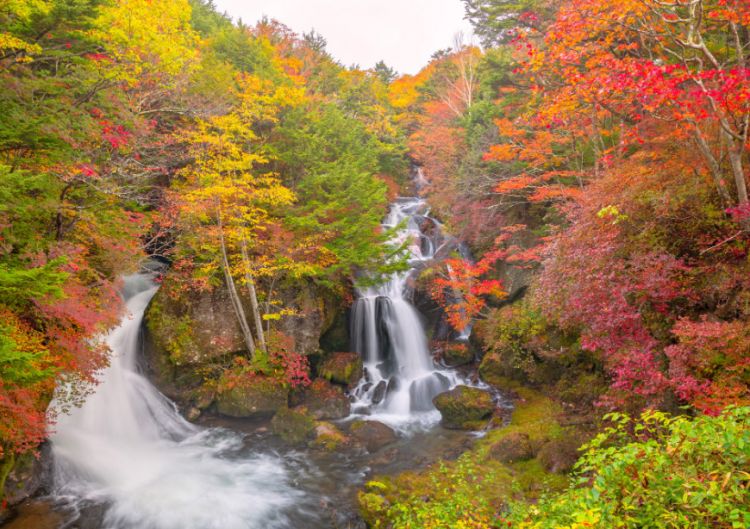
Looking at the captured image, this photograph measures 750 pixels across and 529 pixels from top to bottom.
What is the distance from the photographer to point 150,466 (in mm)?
10469

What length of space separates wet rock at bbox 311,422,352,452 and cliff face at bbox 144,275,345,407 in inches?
129

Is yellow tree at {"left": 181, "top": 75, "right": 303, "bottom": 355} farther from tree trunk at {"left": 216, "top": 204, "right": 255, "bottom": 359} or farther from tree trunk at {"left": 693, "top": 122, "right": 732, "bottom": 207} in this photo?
tree trunk at {"left": 693, "top": 122, "right": 732, "bottom": 207}

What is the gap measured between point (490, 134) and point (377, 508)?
16352mm

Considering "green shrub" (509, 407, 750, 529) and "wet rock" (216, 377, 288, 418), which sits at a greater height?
"green shrub" (509, 407, 750, 529)

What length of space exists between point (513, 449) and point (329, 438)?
556 centimetres

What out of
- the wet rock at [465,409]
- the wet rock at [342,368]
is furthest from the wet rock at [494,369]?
the wet rock at [342,368]

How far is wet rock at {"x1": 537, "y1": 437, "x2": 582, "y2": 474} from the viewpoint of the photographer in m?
8.06

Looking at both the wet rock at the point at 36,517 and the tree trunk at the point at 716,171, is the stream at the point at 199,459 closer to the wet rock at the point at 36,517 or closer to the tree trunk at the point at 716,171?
the wet rock at the point at 36,517

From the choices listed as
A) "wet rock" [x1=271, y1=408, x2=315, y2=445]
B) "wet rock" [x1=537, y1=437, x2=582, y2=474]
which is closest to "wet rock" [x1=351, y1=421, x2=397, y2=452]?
"wet rock" [x1=271, y1=408, x2=315, y2=445]

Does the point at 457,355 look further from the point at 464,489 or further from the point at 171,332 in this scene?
the point at 171,332

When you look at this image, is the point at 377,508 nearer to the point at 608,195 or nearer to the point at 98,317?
the point at 98,317

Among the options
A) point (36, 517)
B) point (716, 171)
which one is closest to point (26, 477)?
point (36, 517)

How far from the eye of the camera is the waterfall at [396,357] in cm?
1464

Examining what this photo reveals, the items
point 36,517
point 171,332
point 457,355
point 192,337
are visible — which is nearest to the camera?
point 36,517
